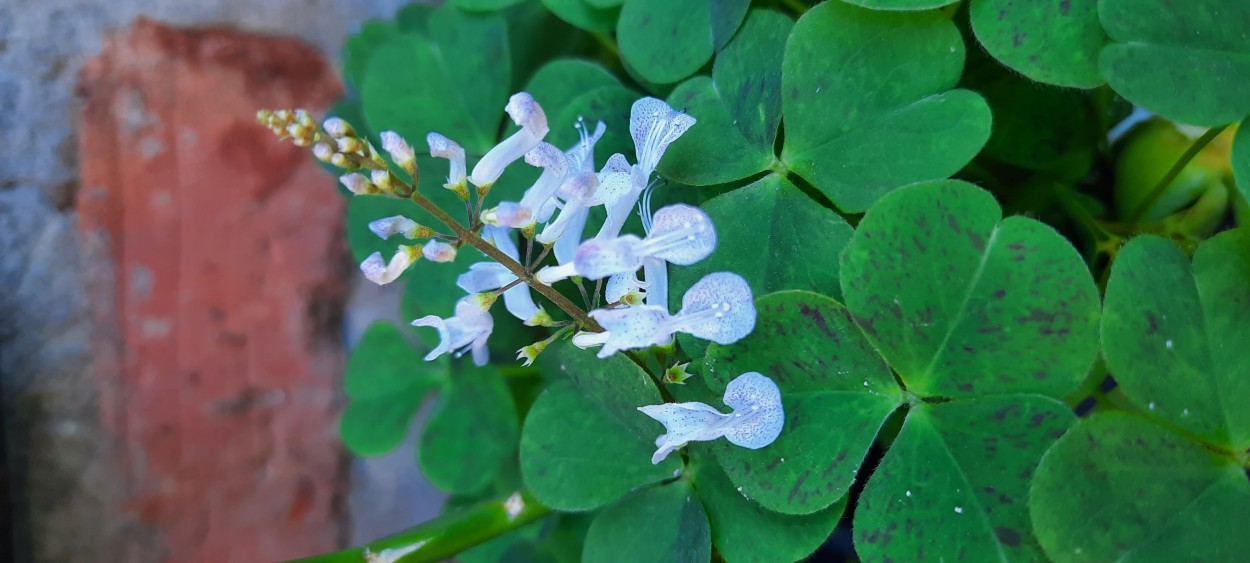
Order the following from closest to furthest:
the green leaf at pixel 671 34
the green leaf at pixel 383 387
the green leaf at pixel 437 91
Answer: the green leaf at pixel 671 34
the green leaf at pixel 437 91
the green leaf at pixel 383 387

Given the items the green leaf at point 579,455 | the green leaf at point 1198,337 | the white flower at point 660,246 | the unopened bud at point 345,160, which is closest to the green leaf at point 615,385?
the green leaf at point 579,455

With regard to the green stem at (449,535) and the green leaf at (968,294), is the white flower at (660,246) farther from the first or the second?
the green stem at (449,535)

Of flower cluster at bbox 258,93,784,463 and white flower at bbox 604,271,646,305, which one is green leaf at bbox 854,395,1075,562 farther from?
white flower at bbox 604,271,646,305

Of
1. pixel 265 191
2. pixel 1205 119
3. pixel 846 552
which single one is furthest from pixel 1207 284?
pixel 265 191

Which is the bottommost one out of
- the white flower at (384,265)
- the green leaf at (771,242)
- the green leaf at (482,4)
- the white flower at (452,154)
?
the green leaf at (771,242)

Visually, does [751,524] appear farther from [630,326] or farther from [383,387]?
[383,387]

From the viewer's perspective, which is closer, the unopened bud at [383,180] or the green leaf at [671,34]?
the unopened bud at [383,180]

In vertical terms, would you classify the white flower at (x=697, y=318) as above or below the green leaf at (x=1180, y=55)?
below
